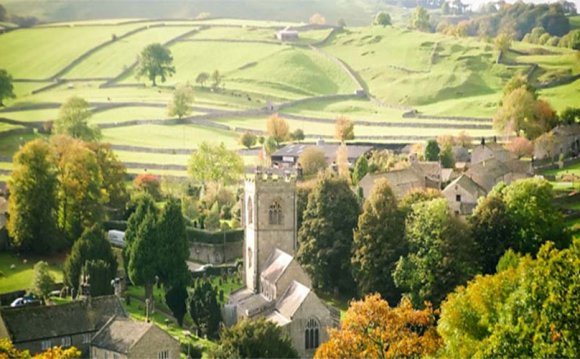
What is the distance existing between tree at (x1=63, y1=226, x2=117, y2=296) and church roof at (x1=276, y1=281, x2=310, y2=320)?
1300 centimetres

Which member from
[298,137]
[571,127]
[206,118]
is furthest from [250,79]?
[571,127]

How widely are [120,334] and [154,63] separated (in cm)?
11439

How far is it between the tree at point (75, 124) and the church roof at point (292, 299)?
54443 millimetres

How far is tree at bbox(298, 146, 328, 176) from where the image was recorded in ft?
336

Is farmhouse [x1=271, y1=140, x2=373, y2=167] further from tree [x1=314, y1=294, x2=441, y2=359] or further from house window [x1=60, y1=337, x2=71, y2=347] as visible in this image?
tree [x1=314, y1=294, x2=441, y2=359]

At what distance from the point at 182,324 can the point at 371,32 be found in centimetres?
13971

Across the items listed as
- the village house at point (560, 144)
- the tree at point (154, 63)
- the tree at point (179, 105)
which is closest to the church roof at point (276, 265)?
the village house at point (560, 144)

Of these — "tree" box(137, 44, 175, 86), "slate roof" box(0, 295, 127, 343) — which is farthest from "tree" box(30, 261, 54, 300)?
"tree" box(137, 44, 175, 86)

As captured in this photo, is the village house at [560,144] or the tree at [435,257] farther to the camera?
the village house at [560,144]

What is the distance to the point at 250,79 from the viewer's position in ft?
564

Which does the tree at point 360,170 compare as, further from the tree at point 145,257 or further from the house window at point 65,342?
the house window at point 65,342

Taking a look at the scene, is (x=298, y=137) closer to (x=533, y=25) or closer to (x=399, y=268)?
(x=399, y=268)

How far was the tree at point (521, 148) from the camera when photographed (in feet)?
339

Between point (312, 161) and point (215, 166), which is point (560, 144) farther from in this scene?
point (215, 166)
